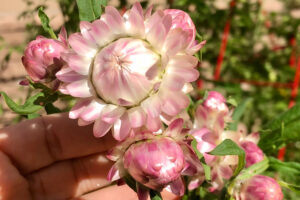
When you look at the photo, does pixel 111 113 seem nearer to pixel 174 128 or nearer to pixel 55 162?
pixel 174 128

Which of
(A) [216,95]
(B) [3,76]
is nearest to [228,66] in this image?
(A) [216,95]

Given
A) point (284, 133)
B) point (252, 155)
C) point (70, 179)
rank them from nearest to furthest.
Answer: point (252, 155) < point (284, 133) < point (70, 179)

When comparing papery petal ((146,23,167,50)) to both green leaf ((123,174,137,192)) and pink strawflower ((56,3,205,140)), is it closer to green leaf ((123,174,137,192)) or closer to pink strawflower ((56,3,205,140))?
pink strawflower ((56,3,205,140))

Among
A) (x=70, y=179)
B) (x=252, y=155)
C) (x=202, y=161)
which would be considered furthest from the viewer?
(x=70, y=179)

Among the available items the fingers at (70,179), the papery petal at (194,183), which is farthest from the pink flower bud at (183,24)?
the fingers at (70,179)

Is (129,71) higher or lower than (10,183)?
higher

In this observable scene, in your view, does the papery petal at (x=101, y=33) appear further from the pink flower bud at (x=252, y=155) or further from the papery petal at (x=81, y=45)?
the pink flower bud at (x=252, y=155)

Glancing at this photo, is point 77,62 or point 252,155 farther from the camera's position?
point 252,155

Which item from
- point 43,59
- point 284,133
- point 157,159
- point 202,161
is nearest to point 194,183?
point 202,161
